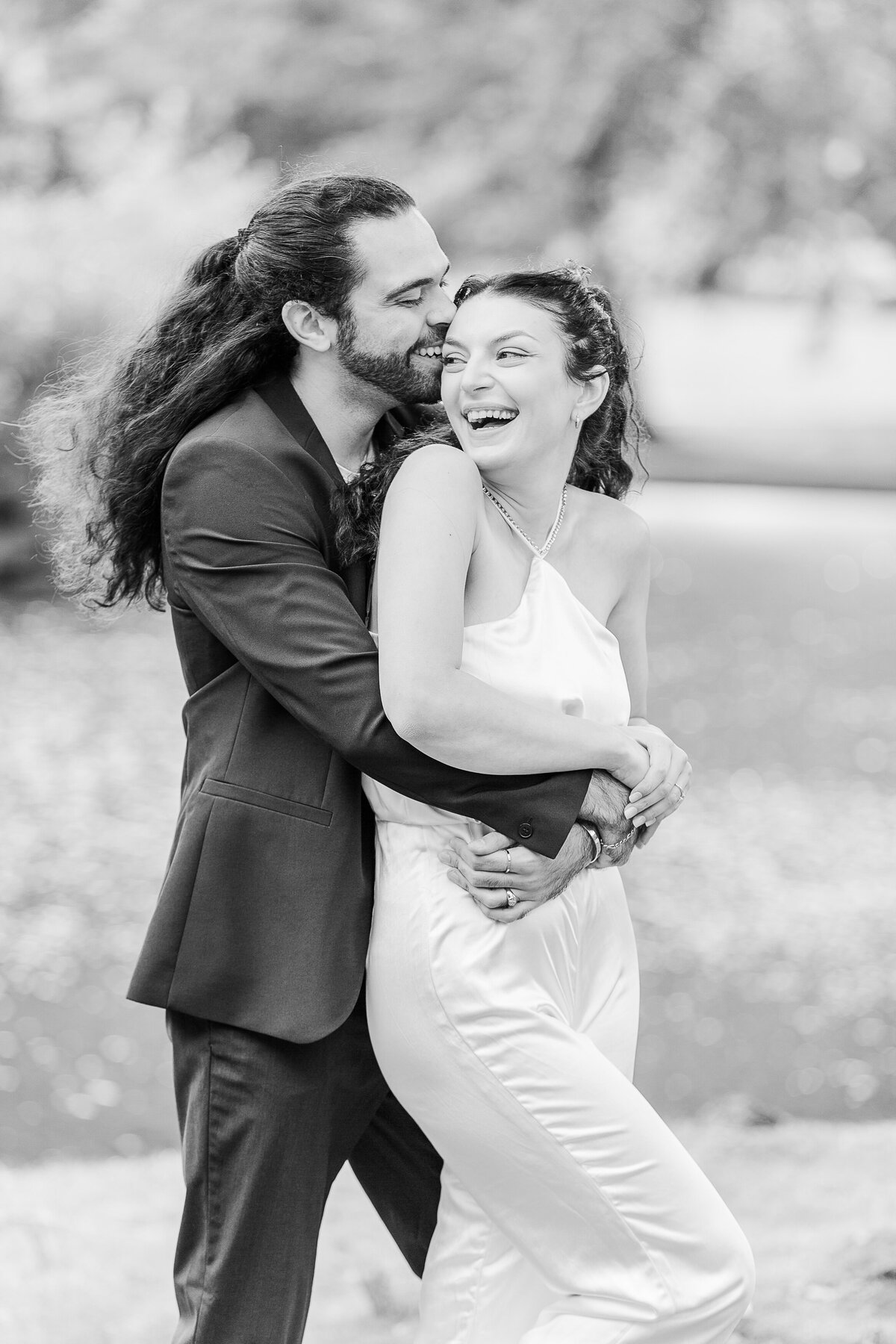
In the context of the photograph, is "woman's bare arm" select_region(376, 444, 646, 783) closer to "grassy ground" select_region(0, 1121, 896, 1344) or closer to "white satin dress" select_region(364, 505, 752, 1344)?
"white satin dress" select_region(364, 505, 752, 1344)

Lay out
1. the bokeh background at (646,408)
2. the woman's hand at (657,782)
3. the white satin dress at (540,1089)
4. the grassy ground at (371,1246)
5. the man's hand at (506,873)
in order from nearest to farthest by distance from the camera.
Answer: the white satin dress at (540,1089)
the man's hand at (506,873)
the woman's hand at (657,782)
the grassy ground at (371,1246)
the bokeh background at (646,408)

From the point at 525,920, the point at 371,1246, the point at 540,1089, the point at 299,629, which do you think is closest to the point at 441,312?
the point at 299,629

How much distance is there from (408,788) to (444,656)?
230 millimetres

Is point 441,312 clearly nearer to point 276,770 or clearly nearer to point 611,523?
point 611,523

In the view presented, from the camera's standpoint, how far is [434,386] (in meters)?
2.73

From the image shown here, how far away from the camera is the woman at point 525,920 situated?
90.7 inches

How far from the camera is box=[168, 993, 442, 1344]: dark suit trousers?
2486 millimetres

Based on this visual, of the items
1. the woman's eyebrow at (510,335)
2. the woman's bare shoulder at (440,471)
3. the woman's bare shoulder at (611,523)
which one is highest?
the woman's eyebrow at (510,335)

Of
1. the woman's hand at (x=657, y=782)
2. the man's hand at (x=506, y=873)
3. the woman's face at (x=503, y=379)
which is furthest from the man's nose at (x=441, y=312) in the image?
the man's hand at (x=506, y=873)

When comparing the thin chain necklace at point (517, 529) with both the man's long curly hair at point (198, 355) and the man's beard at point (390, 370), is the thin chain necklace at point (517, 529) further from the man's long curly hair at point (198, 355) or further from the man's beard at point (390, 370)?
the man's long curly hair at point (198, 355)

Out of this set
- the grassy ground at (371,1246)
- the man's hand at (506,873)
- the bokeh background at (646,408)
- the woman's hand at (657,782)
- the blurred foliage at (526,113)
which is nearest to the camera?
the man's hand at (506,873)

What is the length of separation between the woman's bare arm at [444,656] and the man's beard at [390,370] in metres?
0.28

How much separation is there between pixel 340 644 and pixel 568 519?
53cm

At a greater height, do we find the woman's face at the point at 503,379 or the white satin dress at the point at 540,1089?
the woman's face at the point at 503,379
